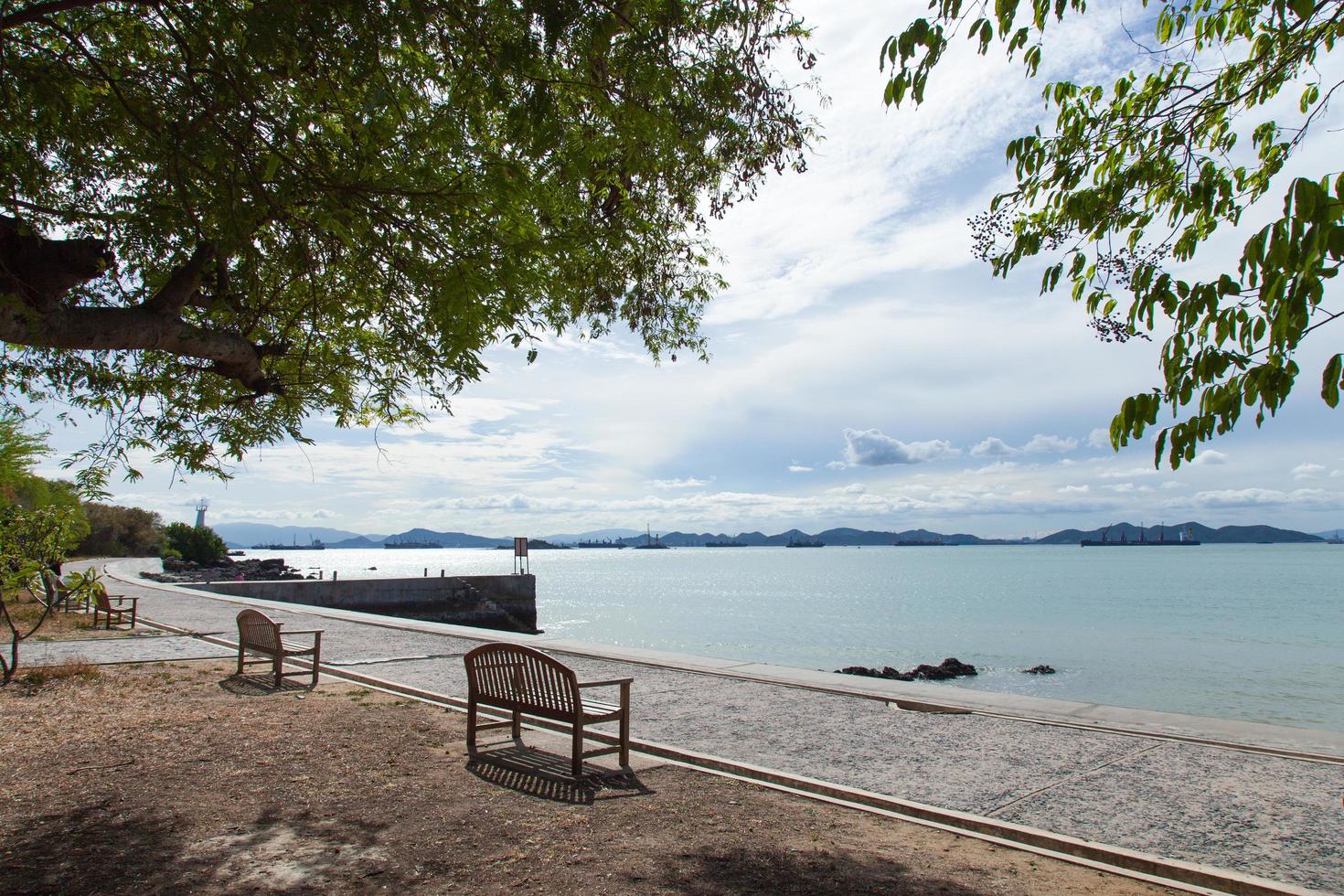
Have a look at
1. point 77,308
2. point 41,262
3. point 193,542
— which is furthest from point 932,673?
point 193,542

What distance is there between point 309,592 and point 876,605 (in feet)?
131

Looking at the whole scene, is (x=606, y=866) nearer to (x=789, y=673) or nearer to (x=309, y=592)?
(x=789, y=673)

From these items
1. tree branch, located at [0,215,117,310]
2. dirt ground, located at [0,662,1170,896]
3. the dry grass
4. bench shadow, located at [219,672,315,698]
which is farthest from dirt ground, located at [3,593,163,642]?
tree branch, located at [0,215,117,310]

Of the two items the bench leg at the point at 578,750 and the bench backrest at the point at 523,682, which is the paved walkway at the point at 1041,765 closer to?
the bench leg at the point at 578,750

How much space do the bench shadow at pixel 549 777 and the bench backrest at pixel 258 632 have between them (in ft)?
13.7

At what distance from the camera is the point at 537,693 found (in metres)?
6.01

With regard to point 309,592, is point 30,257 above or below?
→ above

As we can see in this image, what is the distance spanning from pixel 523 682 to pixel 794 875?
2730 mm

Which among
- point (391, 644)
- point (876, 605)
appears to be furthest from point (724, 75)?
point (876, 605)

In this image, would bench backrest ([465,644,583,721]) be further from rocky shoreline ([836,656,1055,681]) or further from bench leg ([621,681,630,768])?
rocky shoreline ([836,656,1055,681])

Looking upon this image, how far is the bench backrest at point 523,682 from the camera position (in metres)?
5.76

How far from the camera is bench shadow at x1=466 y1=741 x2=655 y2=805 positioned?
17.1 ft

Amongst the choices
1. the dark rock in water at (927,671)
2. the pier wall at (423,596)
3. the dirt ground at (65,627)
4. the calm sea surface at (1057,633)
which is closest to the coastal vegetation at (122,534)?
the calm sea surface at (1057,633)

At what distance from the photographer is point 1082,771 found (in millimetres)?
5859
